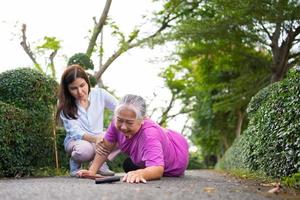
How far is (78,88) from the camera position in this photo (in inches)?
234

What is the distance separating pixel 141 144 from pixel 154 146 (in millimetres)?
208

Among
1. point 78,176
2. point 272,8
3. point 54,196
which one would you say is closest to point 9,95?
point 78,176

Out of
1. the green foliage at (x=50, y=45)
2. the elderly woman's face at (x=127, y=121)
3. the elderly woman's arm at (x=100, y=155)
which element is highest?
the green foliage at (x=50, y=45)

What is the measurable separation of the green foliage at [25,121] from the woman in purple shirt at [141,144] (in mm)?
1222

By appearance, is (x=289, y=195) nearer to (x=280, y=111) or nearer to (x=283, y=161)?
(x=283, y=161)

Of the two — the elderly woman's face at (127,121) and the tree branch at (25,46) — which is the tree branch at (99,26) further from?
→ the elderly woman's face at (127,121)

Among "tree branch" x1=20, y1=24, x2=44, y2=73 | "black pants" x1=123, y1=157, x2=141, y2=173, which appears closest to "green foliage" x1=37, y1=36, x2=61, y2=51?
"tree branch" x1=20, y1=24, x2=44, y2=73

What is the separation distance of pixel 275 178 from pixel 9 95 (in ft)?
12.4

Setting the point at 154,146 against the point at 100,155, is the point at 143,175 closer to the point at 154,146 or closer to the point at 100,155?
the point at 154,146

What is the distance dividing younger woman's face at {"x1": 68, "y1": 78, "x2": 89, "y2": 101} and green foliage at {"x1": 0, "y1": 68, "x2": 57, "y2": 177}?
0.80 m

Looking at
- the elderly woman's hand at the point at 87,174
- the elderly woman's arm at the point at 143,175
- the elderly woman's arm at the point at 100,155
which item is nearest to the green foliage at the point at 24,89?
the elderly woman's hand at the point at 87,174

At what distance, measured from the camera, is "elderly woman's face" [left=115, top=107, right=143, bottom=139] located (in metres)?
4.57

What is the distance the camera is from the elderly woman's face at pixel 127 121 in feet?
15.0

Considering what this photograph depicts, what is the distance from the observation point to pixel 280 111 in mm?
5789
